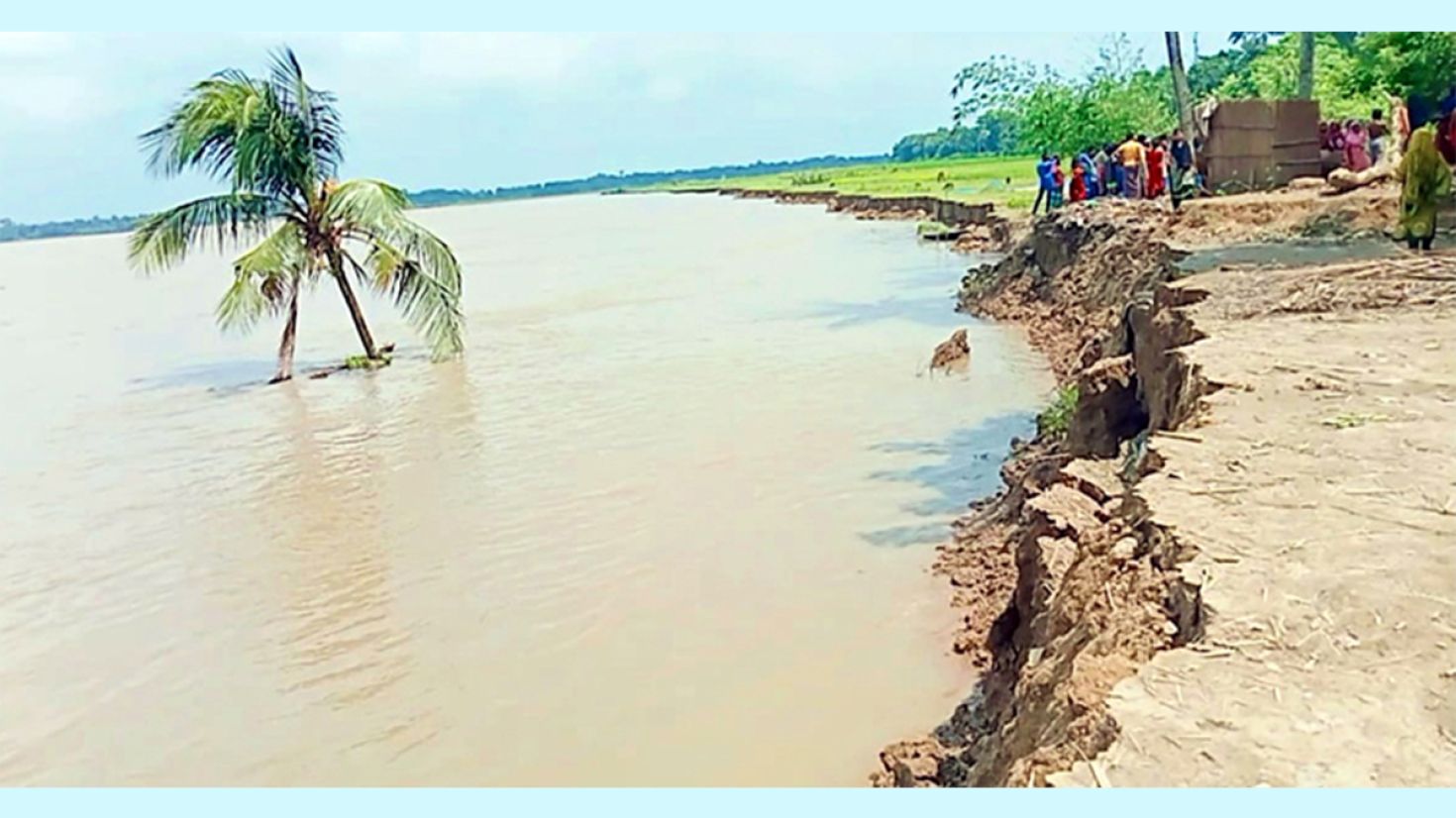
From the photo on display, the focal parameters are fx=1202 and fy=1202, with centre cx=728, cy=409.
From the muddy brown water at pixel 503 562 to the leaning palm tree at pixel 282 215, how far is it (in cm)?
→ 134

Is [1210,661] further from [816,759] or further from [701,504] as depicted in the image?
[701,504]

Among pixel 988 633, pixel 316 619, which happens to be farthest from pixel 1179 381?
pixel 316 619

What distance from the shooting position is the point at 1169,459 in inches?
194

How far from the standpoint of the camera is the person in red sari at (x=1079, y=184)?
957 inches

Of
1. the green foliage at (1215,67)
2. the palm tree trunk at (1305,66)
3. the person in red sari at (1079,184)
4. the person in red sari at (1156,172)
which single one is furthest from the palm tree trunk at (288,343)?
the green foliage at (1215,67)

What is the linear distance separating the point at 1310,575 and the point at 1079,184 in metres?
21.9

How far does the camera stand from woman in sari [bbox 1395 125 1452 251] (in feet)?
33.2

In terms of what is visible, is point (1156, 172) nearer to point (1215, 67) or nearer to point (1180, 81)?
point (1180, 81)

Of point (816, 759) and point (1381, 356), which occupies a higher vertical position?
point (1381, 356)

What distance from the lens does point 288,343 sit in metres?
17.5

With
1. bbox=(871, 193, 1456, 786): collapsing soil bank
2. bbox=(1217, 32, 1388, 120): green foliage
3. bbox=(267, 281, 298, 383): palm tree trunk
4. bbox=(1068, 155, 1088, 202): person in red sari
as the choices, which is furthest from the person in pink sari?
bbox=(267, 281, 298, 383): palm tree trunk

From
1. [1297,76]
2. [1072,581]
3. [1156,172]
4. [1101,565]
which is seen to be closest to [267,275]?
[1072,581]

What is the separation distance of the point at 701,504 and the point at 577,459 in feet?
7.39

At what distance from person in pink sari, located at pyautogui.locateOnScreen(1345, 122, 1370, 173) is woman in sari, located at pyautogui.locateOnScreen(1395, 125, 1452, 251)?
→ 336 inches
